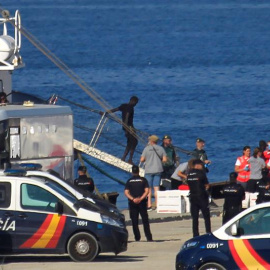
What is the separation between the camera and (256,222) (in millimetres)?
14711

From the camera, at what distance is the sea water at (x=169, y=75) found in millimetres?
58688

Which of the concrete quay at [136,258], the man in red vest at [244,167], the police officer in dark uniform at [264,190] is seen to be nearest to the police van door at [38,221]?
the concrete quay at [136,258]

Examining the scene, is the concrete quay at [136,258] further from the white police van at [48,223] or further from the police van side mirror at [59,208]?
the police van side mirror at [59,208]

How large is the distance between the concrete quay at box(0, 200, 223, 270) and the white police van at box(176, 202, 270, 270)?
7.86ft

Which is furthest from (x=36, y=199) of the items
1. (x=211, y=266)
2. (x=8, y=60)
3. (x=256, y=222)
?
(x=8, y=60)

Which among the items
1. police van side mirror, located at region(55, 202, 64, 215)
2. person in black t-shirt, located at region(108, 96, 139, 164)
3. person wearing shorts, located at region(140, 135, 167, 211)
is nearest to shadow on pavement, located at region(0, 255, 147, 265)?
police van side mirror, located at region(55, 202, 64, 215)

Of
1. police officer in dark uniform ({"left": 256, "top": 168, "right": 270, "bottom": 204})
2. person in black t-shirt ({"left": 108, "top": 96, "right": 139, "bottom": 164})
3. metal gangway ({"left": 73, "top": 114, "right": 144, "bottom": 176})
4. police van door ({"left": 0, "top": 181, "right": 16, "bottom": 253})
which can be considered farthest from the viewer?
metal gangway ({"left": 73, "top": 114, "right": 144, "bottom": 176})

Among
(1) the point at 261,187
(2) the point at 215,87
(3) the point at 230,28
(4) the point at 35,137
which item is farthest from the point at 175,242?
(3) the point at 230,28

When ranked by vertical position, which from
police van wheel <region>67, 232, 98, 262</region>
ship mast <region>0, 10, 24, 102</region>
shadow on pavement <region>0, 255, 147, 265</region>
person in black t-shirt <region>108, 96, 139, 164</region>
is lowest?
shadow on pavement <region>0, 255, 147, 265</region>

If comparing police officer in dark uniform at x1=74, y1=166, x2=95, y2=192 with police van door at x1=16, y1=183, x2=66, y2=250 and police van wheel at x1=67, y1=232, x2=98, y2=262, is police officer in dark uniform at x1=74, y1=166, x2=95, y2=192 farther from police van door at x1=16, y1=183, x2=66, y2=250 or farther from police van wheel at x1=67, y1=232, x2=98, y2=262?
police van door at x1=16, y1=183, x2=66, y2=250

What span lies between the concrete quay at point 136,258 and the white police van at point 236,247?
2395 millimetres

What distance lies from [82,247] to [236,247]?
3659 millimetres

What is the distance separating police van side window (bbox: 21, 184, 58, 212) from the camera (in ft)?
57.1

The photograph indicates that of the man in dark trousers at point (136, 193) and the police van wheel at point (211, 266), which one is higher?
the man in dark trousers at point (136, 193)
